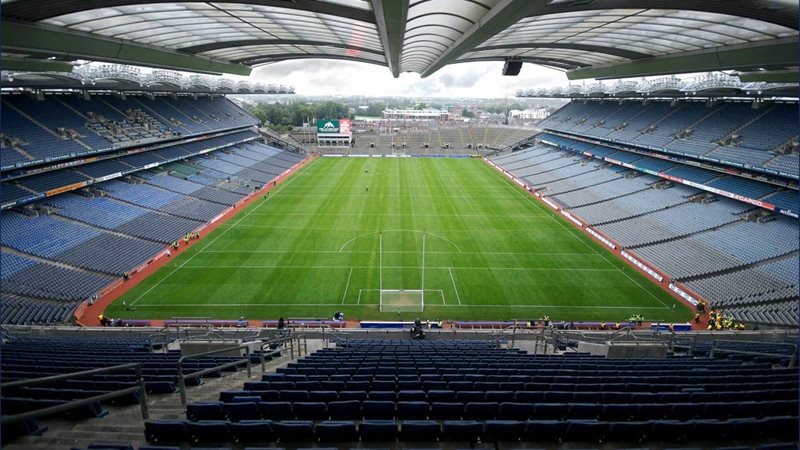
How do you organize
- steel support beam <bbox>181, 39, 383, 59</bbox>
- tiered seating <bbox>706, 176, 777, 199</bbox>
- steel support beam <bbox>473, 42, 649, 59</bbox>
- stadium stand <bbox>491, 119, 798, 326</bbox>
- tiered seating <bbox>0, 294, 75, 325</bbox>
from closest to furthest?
tiered seating <bbox>0, 294, 75, 325</bbox> → stadium stand <bbox>491, 119, 798, 326</bbox> → steel support beam <bbox>473, 42, 649, 59</bbox> → steel support beam <bbox>181, 39, 383, 59</bbox> → tiered seating <bbox>706, 176, 777, 199</bbox>

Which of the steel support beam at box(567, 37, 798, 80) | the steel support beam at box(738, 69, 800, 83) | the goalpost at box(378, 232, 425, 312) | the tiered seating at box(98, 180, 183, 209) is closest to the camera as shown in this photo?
the steel support beam at box(567, 37, 798, 80)

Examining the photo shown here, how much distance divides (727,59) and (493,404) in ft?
69.6

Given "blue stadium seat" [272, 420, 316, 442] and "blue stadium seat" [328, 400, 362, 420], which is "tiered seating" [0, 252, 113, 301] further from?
"blue stadium seat" [272, 420, 316, 442]

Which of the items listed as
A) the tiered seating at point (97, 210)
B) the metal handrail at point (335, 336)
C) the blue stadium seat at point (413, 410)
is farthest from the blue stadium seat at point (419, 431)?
the tiered seating at point (97, 210)

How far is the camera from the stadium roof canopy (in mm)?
13695

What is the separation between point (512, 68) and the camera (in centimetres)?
3036

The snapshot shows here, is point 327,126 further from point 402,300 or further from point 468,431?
point 468,431

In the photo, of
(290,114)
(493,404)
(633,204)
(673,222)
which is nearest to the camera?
(493,404)

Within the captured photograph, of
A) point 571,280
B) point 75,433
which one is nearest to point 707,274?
point 571,280

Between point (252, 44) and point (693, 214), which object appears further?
point (693, 214)

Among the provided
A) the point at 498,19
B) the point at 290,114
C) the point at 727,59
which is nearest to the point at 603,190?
the point at 727,59

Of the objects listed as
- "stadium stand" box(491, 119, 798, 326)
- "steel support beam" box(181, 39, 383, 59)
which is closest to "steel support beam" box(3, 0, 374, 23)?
"steel support beam" box(181, 39, 383, 59)

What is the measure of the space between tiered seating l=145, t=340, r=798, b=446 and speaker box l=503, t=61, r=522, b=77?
24.0 metres

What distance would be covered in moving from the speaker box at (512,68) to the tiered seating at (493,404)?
24.0 metres
